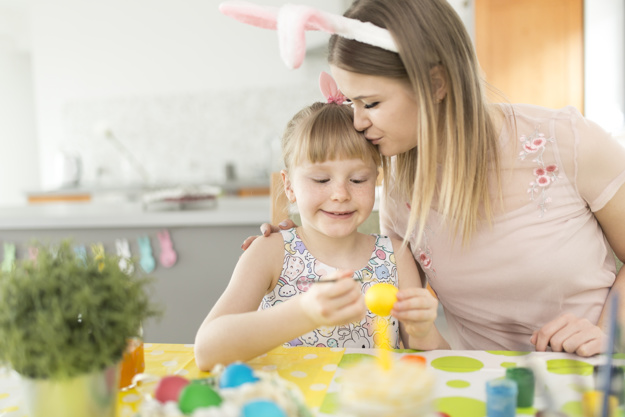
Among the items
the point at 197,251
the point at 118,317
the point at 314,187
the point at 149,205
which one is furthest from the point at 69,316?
the point at 149,205

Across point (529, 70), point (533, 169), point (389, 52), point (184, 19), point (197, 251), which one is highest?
point (184, 19)

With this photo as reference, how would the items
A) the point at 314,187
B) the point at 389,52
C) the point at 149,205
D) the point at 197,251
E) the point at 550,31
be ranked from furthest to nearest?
1. the point at 550,31
2. the point at 149,205
3. the point at 197,251
4. the point at 314,187
5. the point at 389,52

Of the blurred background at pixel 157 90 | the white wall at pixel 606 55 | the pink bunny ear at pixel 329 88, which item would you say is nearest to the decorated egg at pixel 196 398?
the pink bunny ear at pixel 329 88

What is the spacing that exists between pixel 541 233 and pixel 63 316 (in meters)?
0.97

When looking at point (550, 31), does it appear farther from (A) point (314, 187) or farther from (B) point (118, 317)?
(B) point (118, 317)

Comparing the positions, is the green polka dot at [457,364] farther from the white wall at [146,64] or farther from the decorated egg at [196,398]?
the white wall at [146,64]

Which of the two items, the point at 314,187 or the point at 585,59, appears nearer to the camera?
the point at 314,187

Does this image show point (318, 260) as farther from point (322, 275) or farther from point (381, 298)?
point (381, 298)

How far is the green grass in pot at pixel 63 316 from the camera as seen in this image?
0.55 meters

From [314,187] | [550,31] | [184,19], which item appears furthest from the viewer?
[184,19]

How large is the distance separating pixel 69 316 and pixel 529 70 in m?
3.49

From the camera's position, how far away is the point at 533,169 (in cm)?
119

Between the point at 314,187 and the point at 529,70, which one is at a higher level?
the point at 529,70

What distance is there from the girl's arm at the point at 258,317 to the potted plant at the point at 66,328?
0.25 m
